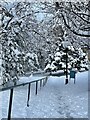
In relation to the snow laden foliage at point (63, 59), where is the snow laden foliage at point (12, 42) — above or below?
above

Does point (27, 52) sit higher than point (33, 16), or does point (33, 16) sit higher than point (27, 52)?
point (33, 16)

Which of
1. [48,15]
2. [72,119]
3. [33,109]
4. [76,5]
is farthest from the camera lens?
[48,15]

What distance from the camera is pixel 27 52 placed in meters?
22.9

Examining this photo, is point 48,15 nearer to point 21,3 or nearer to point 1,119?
point 21,3

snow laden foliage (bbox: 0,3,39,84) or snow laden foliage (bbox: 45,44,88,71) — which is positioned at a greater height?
snow laden foliage (bbox: 0,3,39,84)

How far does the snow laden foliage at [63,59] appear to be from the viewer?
44406 millimetres

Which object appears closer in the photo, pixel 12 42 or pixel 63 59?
pixel 12 42

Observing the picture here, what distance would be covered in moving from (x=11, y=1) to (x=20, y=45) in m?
3.53

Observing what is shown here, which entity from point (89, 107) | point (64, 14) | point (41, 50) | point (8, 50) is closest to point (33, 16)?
point (8, 50)

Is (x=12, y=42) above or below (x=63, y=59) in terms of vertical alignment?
above

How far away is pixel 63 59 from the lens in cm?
4472

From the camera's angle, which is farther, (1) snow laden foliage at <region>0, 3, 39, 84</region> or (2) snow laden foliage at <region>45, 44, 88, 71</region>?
(2) snow laden foliage at <region>45, 44, 88, 71</region>

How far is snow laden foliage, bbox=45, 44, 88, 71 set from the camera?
4441 centimetres

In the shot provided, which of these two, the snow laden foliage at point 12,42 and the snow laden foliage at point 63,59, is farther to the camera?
the snow laden foliage at point 63,59
